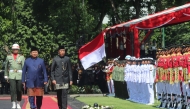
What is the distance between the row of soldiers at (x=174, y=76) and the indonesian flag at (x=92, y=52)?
11331 mm

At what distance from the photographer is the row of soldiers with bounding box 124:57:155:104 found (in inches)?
961

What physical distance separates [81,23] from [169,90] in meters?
26.0

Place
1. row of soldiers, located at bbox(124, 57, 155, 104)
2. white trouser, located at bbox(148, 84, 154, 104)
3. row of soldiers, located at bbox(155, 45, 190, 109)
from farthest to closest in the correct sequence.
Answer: white trouser, located at bbox(148, 84, 154, 104) → row of soldiers, located at bbox(124, 57, 155, 104) → row of soldiers, located at bbox(155, 45, 190, 109)

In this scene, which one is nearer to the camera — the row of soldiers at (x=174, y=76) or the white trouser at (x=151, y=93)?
the row of soldiers at (x=174, y=76)

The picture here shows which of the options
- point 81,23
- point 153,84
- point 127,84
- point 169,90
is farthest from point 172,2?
point 169,90

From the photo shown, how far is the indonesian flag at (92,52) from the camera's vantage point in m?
32.8

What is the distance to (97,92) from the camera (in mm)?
35969

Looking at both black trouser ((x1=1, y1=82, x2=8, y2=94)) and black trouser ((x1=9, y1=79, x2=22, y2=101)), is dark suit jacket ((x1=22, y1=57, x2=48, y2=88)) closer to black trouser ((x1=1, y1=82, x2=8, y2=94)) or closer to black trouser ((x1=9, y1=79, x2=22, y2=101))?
black trouser ((x1=9, y1=79, x2=22, y2=101))

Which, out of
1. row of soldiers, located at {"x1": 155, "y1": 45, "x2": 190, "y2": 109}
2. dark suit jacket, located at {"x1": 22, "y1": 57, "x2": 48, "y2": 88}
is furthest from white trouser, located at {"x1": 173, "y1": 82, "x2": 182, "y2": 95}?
dark suit jacket, located at {"x1": 22, "y1": 57, "x2": 48, "y2": 88}

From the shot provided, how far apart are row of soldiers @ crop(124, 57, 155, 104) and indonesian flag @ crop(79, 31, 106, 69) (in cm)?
460

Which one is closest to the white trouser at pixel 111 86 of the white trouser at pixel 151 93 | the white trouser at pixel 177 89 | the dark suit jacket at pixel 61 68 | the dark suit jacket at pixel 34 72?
the white trouser at pixel 151 93

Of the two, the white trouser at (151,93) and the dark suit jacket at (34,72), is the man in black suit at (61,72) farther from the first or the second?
the white trouser at (151,93)

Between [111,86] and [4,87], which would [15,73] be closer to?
[111,86]

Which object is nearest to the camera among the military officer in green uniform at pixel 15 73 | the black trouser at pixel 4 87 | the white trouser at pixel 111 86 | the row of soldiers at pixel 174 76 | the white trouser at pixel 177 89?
the row of soldiers at pixel 174 76
